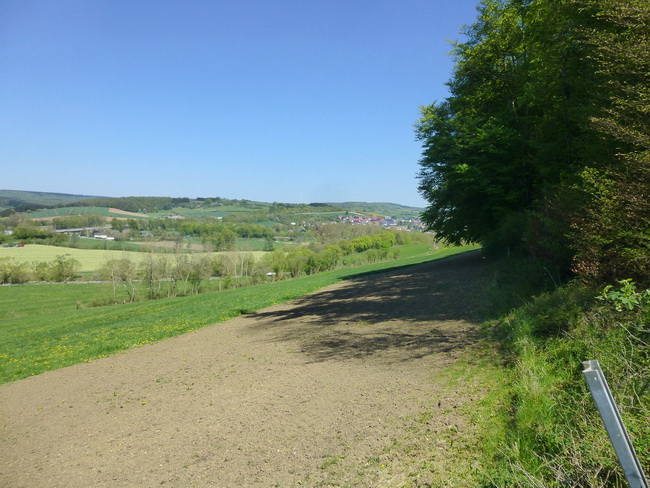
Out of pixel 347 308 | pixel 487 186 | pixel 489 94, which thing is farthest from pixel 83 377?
pixel 489 94

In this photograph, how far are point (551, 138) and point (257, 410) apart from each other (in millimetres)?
13231

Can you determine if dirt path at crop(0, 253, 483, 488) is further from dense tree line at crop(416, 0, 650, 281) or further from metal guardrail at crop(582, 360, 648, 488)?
dense tree line at crop(416, 0, 650, 281)

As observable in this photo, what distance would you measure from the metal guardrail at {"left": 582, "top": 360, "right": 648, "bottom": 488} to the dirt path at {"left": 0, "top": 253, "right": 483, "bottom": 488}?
2223 mm

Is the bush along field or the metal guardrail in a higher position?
the metal guardrail

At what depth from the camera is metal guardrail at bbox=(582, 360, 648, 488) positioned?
216cm

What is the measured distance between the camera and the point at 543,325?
710 centimetres

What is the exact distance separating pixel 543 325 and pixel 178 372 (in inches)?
Answer: 331

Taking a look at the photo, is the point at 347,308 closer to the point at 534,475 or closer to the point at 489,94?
the point at 534,475

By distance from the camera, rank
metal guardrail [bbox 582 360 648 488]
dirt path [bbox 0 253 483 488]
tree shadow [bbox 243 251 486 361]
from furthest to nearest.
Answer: tree shadow [bbox 243 251 486 361] → dirt path [bbox 0 253 483 488] → metal guardrail [bbox 582 360 648 488]

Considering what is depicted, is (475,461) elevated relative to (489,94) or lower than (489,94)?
lower

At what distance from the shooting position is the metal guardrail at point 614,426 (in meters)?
2.16

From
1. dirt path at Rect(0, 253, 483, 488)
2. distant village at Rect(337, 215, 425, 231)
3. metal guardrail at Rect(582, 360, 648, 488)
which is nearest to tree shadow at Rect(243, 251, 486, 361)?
dirt path at Rect(0, 253, 483, 488)

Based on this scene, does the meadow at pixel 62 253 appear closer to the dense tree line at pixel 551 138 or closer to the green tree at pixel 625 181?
the dense tree line at pixel 551 138

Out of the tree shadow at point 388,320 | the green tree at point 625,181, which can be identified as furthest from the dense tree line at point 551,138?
the tree shadow at point 388,320
